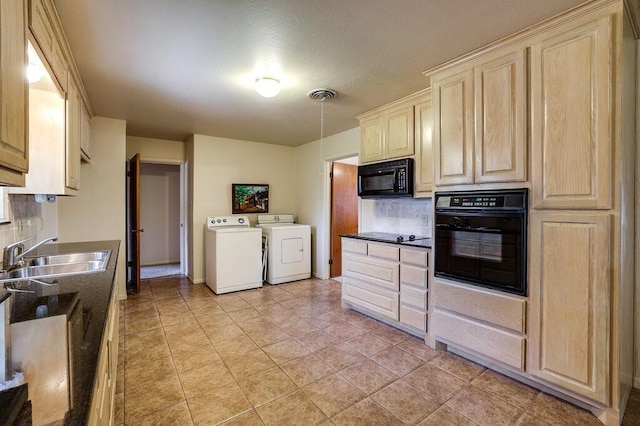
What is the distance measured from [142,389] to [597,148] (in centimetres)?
324

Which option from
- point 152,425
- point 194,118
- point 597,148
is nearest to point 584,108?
point 597,148

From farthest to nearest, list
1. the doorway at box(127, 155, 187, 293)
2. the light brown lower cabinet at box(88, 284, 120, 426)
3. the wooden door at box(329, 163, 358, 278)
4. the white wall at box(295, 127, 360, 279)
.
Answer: the doorway at box(127, 155, 187, 293) → the wooden door at box(329, 163, 358, 278) → the white wall at box(295, 127, 360, 279) → the light brown lower cabinet at box(88, 284, 120, 426)

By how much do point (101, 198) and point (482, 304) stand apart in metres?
4.52

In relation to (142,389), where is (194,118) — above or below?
above

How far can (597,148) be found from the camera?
5.57ft

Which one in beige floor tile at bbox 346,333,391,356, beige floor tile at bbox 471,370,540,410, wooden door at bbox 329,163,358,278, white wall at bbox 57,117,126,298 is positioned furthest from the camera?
wooden door at bbox 329,163,358,278

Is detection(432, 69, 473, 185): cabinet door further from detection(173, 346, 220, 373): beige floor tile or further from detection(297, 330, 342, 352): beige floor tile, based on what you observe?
detection(173, 346, 220, 373): beige floor tile

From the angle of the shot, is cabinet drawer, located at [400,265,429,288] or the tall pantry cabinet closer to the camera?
the tall pantry cabinet

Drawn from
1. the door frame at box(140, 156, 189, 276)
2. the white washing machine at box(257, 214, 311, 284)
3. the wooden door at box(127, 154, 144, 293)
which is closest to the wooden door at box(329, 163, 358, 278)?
the white washing machine at box(257, 214, 311, 284)

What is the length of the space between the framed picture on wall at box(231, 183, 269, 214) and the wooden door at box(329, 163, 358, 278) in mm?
1266

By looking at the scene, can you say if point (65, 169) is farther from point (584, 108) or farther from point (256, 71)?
point (584, 108)

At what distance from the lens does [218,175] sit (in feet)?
15.9

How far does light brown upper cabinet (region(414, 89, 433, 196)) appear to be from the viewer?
292 cm

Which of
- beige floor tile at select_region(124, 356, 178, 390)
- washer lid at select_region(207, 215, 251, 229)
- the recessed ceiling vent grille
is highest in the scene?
the recessed ceiling vent grille
